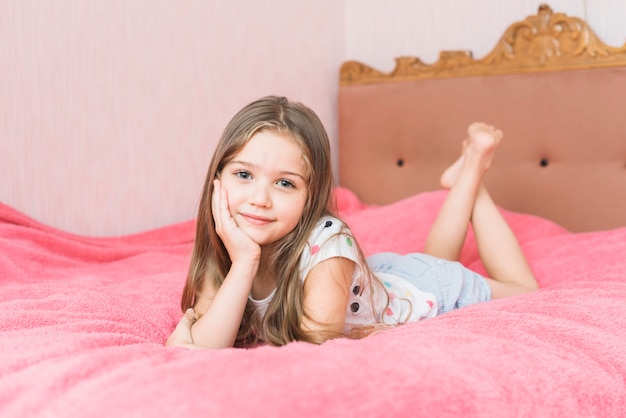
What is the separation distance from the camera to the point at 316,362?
0.83 metres

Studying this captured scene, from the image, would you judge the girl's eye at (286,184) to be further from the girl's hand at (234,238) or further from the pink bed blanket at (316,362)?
the pink bed blanket at (316,362)

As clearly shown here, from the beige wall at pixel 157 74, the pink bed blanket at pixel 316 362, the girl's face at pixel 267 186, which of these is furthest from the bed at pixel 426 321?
the girl's face at pixel 267 186

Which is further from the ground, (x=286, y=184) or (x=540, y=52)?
(x=540, y=52)

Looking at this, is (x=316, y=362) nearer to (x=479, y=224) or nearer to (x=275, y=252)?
(x=275, y=252)

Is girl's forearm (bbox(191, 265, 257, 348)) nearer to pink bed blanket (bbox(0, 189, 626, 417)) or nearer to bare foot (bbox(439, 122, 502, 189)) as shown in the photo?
pink bed blanket (bbox(0, 189, 626, 417))

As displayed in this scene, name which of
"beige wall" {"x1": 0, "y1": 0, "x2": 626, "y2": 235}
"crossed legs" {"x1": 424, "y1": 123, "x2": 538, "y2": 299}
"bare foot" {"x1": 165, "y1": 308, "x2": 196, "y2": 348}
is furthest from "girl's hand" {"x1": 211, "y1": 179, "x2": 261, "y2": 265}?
"beige wall" {"x1": 0, "y1": 0, "x2": 626, "y2": 235}

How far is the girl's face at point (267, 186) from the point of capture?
1.17 m

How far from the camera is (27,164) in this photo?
73.3 inches

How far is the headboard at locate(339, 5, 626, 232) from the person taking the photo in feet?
6.59

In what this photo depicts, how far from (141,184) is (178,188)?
5.5 inches

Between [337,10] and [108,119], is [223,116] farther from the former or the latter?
[337,10]

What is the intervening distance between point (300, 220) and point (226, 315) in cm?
21

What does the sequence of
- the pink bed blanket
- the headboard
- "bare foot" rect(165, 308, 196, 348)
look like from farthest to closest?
the headboard
"bare foot" rect(165, 308, 196, 348)
the pink bed blanket

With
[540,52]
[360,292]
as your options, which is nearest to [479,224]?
[360,292]
